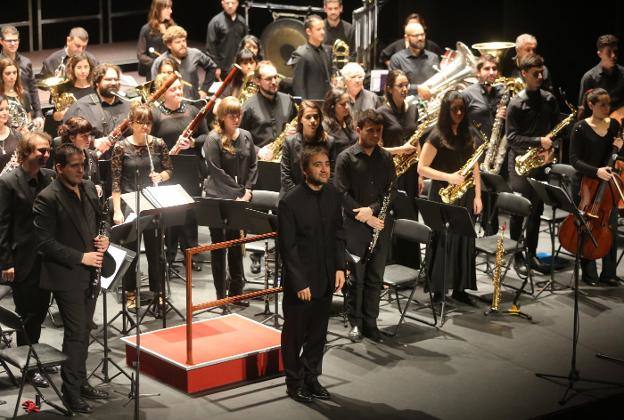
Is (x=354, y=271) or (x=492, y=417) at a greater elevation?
(x=354, y=271)

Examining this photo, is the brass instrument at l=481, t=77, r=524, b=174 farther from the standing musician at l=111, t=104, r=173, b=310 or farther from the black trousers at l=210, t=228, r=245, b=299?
the standing musician at l=111, t=104, r=173, b=310

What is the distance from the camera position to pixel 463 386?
7035mm

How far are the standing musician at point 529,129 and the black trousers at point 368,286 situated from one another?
7.05 feet

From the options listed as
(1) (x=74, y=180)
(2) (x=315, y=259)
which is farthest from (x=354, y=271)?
(1) (x=74, y=180)

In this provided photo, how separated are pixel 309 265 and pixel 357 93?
10.7 feet

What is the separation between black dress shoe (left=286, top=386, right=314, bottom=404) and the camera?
6.72 meters

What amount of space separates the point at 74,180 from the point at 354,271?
7.75 feet

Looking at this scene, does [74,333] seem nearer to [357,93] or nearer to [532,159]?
[357,93]

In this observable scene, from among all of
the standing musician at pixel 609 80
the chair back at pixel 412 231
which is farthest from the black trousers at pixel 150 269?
the standing musician at pixel 609 80

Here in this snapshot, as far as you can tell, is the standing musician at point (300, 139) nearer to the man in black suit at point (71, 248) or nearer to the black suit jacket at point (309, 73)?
the man in black suit at point (71, 248)

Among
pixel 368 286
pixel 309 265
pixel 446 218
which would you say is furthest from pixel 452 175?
pixel 309 265

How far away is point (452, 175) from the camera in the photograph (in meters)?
8.25

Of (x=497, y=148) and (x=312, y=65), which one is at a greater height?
(x=312, y=65)

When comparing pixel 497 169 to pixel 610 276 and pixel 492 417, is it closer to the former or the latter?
pixel 610 276
